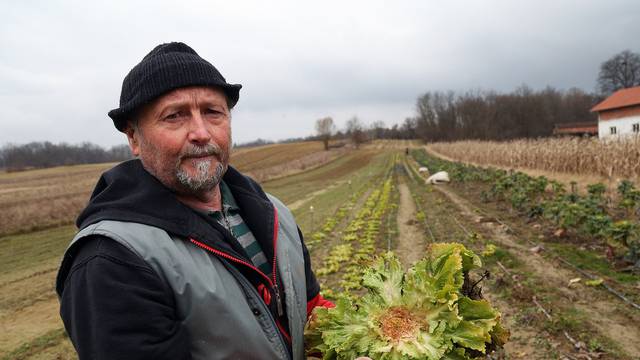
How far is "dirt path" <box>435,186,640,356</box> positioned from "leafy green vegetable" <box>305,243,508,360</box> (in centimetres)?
482

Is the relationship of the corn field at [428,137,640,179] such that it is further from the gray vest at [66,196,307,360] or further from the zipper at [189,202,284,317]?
the gray vest at [66,196,307,360]

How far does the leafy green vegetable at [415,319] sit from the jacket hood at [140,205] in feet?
2.83

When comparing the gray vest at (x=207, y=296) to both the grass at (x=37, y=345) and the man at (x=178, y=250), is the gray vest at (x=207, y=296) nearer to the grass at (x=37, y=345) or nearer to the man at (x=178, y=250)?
the man at (x=178, y=250)

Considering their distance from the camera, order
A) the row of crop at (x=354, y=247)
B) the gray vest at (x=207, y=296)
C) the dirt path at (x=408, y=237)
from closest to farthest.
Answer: the gray vest at (x=207, y=296)
the row of crop at (x=354, y=247)
the dirt path at (x=408, y=237)

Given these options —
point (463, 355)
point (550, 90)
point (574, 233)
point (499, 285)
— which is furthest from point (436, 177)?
point (550, 90)

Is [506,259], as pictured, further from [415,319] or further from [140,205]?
[140,205]

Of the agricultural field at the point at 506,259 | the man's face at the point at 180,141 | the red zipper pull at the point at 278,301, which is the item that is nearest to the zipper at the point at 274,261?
the red zipper pull at the point at 278,301

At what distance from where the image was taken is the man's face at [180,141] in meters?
2.00

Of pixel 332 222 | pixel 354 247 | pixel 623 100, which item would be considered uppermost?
pixel 623 100

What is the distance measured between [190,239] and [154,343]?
0.47m

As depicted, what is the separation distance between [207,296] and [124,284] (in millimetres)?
342

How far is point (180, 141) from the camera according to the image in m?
2.02

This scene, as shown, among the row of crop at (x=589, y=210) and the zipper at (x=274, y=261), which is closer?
the zipper at (x=274, y=261)

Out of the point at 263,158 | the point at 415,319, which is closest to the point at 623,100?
the point at 263,158
